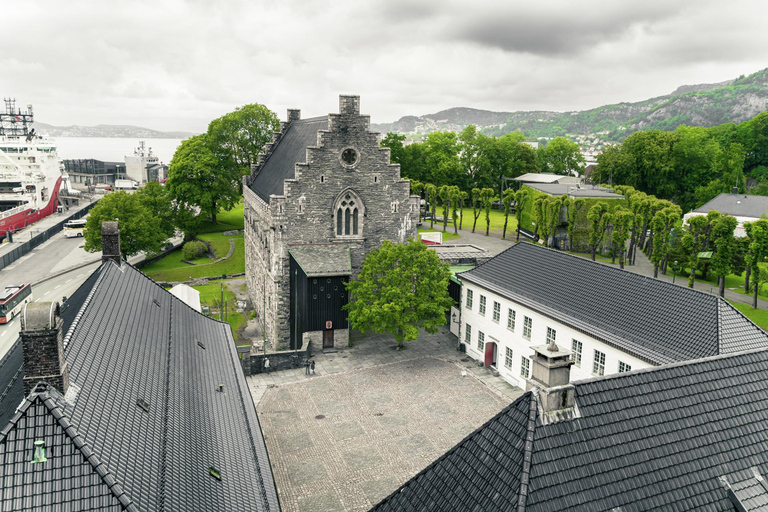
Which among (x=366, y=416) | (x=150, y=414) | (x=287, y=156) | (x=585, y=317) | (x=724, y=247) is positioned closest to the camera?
(x=150, y=414)

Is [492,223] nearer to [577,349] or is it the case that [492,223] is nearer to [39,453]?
[577,349]

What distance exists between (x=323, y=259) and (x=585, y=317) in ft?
57.9

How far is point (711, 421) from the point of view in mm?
15023

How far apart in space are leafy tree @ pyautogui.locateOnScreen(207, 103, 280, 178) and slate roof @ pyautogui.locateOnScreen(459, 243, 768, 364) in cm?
4839

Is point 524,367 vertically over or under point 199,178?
under

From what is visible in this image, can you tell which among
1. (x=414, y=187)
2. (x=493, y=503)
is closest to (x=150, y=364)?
(x=493, y=503)

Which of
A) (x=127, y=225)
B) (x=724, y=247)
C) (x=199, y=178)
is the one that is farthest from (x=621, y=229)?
(x=127, y=225)

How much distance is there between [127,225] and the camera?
2343 inches

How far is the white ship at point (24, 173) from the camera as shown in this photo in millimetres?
92387

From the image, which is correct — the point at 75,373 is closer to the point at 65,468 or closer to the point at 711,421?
the point at 65,468

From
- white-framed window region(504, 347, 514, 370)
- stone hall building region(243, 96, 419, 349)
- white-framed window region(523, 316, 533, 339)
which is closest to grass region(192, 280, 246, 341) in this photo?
stone hall building region(243, 96, 419, 349)

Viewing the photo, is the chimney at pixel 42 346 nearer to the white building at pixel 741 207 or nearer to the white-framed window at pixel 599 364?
the white-framed window at pixel 599 364

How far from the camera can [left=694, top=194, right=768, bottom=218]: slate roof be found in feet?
230

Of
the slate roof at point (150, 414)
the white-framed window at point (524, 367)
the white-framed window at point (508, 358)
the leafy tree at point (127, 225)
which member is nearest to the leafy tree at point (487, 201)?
the leafy tree at point (127, 225)
